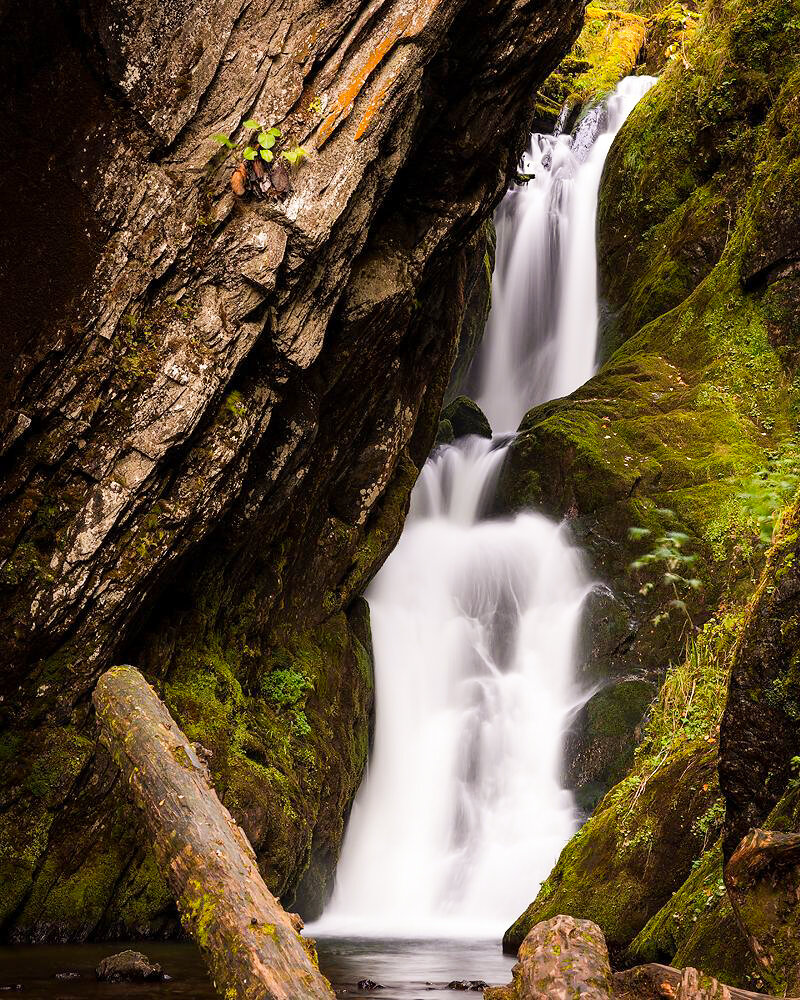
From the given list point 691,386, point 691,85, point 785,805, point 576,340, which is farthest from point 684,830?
point 691,85

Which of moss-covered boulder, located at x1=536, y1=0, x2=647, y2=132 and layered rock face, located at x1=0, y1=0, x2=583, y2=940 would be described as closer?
layered rock face, located at x1=0, y1=0, x2=583, y2=940

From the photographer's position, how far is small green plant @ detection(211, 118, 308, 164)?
728 centimetres

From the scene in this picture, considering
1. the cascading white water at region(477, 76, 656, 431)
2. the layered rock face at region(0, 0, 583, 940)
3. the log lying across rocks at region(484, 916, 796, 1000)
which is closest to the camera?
the log lying across rocks at region(484, 916, 796, 1000)

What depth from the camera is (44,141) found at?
6879mm

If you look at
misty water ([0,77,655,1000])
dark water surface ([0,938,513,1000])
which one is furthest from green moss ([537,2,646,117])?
dark water surface ([0,938,513,1000])

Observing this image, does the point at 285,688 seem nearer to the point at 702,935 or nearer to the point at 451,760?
the point at 451,760

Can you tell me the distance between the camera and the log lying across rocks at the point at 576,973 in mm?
3596

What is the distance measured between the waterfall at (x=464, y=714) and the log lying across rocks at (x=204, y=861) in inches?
234

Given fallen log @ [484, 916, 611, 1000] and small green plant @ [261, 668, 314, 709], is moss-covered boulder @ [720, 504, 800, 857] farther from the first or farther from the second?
small green plant @ [261, 668, 314, 709]

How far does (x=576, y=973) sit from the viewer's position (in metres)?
3.70

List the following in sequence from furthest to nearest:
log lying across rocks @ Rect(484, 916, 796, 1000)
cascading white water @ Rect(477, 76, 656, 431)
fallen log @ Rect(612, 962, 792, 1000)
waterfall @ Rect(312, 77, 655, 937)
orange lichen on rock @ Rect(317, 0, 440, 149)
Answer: cascading white water @ Rect(477, 76, 656, 431) → waterfall @ Rect(312, 77, 655, 937) → orange lichen on rock @ Rect(317, 0, 440, 149) → log lying across rocks @ Rect(484, 916, 796, 1000) → fallen log @ Rect(612, 962, 792, 1000)

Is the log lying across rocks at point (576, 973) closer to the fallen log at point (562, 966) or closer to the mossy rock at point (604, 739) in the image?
the fallen log at point (562, 966)

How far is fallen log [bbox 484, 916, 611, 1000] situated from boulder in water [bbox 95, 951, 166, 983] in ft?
9.35

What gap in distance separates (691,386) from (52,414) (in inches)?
439
